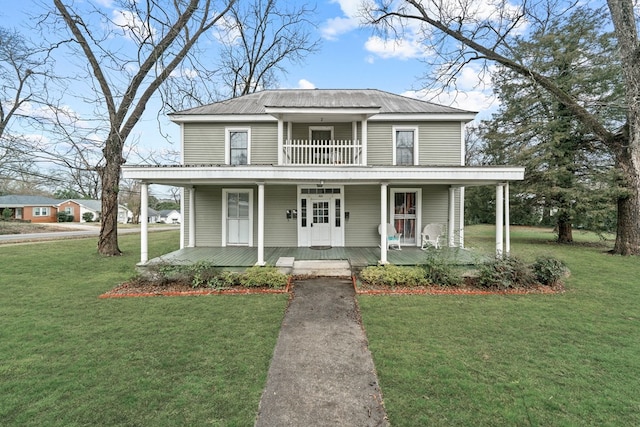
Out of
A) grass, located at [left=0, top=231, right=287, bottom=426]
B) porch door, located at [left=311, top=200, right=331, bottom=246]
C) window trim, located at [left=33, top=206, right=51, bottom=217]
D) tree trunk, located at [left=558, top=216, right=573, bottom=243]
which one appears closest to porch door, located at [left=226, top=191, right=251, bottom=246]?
porch door, located at [left=311, top=200, right=331, bottom=246]

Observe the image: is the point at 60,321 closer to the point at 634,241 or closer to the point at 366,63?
the point at 366,63

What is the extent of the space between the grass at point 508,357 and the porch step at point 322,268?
162 centimetres

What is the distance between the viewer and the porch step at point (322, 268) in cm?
758

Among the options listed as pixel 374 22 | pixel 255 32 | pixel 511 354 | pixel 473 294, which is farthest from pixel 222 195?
pixel 255 32

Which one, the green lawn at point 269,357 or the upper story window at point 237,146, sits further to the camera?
the upper story window at point 237,146

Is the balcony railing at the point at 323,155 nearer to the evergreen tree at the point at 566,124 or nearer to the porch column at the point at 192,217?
the porch column at the point at 192,217

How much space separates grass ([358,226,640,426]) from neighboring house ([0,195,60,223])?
5302 centimetres

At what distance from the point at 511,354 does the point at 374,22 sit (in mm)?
13811

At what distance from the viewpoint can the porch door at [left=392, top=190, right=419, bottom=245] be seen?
412 inches

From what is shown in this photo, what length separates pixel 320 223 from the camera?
10328mm

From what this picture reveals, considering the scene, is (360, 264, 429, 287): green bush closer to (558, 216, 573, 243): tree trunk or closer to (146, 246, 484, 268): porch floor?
(146, 246, 484, 268): porch floor

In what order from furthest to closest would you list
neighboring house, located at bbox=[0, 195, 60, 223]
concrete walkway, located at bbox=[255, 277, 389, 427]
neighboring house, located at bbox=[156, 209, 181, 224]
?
1. neighboring house, located at bbox=[156, 209, 181, 224]
2. neighboring house, located at bbox=[0, 195, 60, 223]
3. concrete walkway, located at bbox=[255, 277, 389, 427]

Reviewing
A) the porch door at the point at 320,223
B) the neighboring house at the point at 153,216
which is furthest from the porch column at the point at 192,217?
the neighboring house at the point at 153,216

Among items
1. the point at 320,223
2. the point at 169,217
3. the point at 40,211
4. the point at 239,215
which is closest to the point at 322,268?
the point at 320,223
